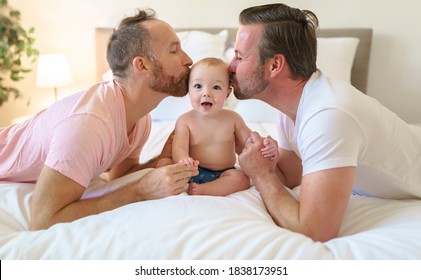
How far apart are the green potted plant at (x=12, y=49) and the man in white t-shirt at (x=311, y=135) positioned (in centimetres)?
246

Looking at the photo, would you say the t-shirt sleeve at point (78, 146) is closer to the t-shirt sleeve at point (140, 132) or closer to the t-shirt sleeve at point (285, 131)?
the t-shirt sleeve at point (140, 132)

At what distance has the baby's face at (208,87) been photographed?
141 cm

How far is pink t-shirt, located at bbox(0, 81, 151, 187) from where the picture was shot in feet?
3.76

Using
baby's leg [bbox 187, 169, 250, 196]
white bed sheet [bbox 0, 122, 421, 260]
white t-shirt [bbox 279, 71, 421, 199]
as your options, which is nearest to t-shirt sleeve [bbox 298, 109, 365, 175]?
white t-shirt [bbox 279, 71, 421, 199]

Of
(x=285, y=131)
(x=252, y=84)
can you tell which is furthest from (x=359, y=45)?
(x=252, y=84)

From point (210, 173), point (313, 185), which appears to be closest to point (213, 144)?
point (210, 173)

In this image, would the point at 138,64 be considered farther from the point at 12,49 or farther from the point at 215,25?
the point at 12,49

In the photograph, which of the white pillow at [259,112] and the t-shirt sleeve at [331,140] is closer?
the t-shirt sleeve at [331,140]

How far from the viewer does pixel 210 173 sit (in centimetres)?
143

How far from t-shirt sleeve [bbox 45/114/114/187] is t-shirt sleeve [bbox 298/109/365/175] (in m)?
0.62

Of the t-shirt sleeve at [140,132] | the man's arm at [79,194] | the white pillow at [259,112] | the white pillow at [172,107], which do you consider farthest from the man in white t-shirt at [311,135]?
the white pillow at [172,107]

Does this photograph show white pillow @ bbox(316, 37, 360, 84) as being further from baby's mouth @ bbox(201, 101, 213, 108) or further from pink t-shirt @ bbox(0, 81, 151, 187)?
pink t-shirt @ bbox(0, 81, 151, 187)

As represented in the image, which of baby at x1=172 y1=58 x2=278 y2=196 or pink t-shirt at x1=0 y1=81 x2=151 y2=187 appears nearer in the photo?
Answer: pink t-shirt at x1=0 y1=81 x2=151 y2=187

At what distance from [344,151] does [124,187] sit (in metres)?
0.68
